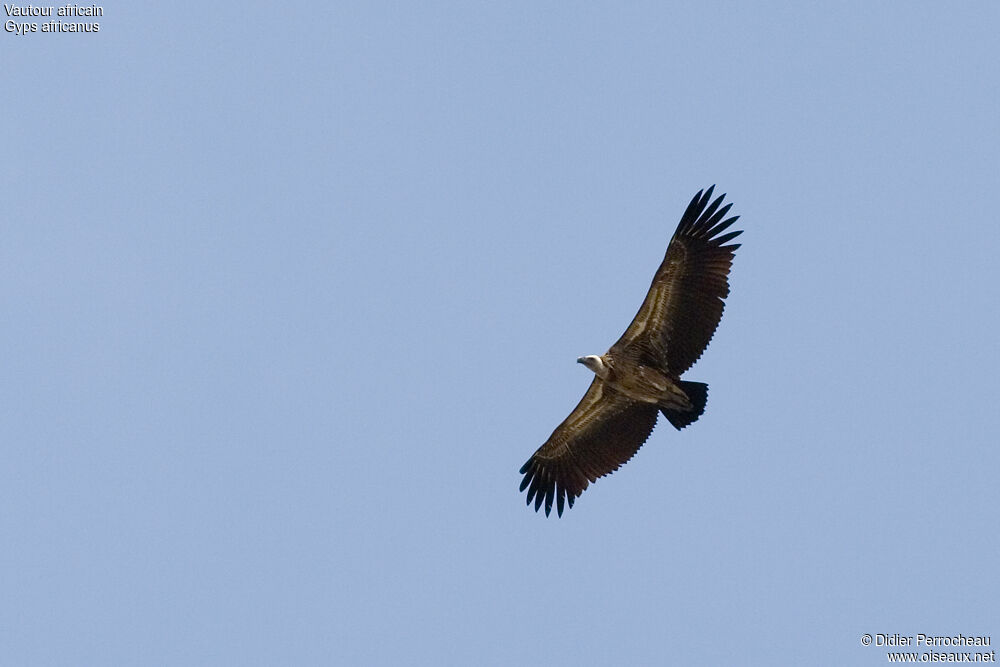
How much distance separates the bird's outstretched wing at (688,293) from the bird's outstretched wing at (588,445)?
1430 millimetres

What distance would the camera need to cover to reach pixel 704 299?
2806cm

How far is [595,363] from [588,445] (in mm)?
2228

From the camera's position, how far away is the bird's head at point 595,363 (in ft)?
93.4

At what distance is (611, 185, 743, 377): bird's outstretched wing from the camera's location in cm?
2806

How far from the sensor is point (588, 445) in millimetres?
29953

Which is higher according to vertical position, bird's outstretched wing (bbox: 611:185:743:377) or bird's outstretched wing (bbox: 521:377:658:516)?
bird's outstretched wing (bbox: 611:185:743:377)

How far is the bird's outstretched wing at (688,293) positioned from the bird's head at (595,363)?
593 mm

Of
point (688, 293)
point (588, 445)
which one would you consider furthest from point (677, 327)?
point (588, 445)

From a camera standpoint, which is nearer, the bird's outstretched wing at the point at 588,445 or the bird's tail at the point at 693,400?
the bird's tail at the point at 693,400

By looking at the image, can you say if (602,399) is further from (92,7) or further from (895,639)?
(92,7)

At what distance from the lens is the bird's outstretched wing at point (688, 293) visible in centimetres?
2806

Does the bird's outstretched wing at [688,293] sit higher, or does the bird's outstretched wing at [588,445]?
the bird's outstretched wing at [688,293]

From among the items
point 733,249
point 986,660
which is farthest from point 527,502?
point 986,660

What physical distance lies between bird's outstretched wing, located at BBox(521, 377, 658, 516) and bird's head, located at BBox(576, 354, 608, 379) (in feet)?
1.48
